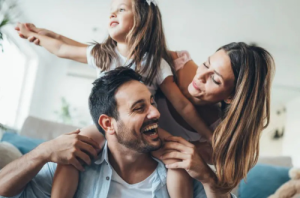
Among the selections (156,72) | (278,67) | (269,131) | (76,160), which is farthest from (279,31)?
(76,160)

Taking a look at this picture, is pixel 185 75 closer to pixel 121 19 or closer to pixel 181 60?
pixel 181 60

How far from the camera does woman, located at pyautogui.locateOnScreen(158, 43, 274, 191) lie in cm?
133

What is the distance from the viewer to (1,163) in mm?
1682

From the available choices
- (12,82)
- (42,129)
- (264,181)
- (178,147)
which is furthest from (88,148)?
(12,82)

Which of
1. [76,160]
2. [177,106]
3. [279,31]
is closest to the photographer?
[76,160]

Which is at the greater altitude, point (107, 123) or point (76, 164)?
point (107, 123)

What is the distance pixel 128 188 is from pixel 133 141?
23 cm

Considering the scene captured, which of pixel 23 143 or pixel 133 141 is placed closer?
pixel 133 141

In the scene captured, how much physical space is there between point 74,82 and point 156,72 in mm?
5071

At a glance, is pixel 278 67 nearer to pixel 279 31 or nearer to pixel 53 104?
pixel 279 31

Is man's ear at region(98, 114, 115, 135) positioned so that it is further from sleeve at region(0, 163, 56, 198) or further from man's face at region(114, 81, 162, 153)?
sleeve at region(0, 163, 56, 198)

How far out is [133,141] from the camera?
1.32 m

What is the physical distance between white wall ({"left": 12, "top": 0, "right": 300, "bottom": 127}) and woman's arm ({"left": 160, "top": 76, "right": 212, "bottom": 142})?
280 cm

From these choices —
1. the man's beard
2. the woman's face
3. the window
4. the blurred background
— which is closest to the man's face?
the man's beard
